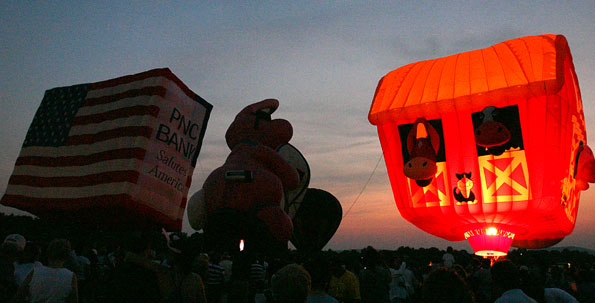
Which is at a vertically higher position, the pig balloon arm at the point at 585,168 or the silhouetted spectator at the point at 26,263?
the pig balloon arm at the point at 585,168

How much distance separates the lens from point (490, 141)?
9961mm

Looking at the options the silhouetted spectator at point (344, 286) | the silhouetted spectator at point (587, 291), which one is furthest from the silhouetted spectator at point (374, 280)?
the silhouetted spectator at point (587, 291)

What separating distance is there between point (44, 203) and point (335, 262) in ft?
20.5

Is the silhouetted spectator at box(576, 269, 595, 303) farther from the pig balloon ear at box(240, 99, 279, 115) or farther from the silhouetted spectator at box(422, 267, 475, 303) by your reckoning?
the pig balloon ear at box(240, 99, 279, 115)

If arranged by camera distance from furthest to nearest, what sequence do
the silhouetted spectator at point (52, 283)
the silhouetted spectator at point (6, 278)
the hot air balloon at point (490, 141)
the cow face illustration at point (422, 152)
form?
the cow face illustration at point (422, 152)
the hot air balloon at point (490, 141)
the silhouetted spectator at point (6, 278)
the silhouetted spectator at point (52, 283)

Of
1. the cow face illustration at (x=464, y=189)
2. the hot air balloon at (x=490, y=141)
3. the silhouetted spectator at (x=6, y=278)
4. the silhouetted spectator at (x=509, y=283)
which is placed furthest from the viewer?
the cow face illustration at (x=464, y=189)

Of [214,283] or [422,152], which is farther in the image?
[422,152]

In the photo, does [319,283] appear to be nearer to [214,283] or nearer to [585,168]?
[214,283]

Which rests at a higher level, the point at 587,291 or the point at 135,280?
the point at 587,291

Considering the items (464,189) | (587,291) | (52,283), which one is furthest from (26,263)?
(464,189)

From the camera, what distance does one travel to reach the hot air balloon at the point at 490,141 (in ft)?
32.8

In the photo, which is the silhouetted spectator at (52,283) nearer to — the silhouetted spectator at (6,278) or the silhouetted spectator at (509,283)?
the silhouetted spectator at (6,278)

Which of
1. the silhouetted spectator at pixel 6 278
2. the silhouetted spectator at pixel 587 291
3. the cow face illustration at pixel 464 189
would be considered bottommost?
the silhouetted spectator at pixel 6 278

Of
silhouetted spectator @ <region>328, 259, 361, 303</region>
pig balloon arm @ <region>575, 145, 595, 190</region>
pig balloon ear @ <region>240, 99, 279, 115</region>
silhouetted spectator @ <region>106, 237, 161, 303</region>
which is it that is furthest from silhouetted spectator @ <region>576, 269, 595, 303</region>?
pig balloon arm @ <region>575, 145, 595, 190</region>
